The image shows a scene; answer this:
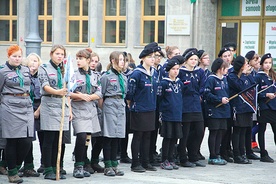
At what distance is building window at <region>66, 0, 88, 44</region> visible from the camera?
26578mm

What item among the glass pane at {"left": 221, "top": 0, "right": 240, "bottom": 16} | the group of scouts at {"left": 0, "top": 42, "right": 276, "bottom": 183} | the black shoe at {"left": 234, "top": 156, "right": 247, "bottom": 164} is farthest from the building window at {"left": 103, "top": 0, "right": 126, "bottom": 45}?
the black shoe at {"left": 234, "top": 156, "right": 247, "bottom": 164}

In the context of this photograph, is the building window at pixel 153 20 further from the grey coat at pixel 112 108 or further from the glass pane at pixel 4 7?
the grey coat at pixel 112 108

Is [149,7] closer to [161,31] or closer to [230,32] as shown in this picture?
[161,31]

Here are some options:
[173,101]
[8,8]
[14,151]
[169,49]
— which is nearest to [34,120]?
[14,151]

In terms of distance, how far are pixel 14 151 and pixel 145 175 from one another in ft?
7.06

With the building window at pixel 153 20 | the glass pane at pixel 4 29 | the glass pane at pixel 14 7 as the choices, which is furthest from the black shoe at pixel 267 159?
the glass pane at pixel 4 29

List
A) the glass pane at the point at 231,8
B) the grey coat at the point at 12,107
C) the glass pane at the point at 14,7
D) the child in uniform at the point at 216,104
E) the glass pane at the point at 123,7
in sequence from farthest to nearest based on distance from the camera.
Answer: the glass pane at the point at 14,7 < the glass pane at the point at 123,7 < the glass pane at the point at 231,8 < the child in uniform at the point at 216,104 < the grey coat at the point at 12,107

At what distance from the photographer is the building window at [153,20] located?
83.7ft

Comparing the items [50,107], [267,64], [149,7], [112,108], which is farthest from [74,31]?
[50,107]

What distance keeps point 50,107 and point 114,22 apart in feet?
52.1

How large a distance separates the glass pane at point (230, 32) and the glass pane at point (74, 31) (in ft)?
17.8

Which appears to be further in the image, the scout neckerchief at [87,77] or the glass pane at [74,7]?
the glass pane at [74,7]

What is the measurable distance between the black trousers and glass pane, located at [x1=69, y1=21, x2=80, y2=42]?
650 inches

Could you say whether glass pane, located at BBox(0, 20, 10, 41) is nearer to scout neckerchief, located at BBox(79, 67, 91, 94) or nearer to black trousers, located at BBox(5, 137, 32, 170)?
scout neckerchief, located at BBox(79, 67, 91, 94)
